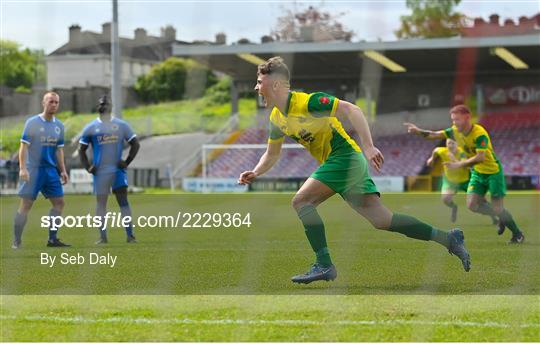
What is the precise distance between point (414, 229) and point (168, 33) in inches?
1084

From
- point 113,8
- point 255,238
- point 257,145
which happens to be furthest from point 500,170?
point 257,145

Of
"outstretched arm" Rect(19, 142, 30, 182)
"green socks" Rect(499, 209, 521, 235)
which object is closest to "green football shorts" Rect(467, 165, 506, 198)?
"green socks" Rect(499, 209, 521, 235)

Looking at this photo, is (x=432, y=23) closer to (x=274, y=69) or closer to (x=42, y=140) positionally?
(x=42, y=140)

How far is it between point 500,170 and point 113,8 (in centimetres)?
1496

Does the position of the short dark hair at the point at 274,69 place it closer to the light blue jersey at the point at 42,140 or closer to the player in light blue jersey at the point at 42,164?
the player in light blue jersey at the point at 42,164

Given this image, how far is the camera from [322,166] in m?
7.14

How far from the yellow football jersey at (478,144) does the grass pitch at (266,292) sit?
2.89 ft

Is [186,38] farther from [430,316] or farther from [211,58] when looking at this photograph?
[430,316]

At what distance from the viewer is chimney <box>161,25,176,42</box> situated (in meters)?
32.8

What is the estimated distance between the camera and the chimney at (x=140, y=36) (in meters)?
32.3

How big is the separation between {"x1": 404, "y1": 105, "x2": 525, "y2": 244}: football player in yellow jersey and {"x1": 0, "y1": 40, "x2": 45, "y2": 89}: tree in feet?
65.6

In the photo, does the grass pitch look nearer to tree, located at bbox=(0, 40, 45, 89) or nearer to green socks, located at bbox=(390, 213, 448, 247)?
green socks, located at bbox=(390, 213, 448, 247)

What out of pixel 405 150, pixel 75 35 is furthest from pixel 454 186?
pixel 75 35

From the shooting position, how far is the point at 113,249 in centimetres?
1034
